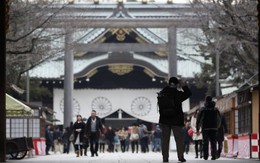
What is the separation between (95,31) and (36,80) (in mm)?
5115

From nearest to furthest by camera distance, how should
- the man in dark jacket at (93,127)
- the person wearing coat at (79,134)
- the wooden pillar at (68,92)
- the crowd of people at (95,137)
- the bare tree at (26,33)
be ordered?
the bare tree at (26,33)
the man in dark jacket at (93,127)
the crowd of people at (95,137)
the person wearing coat at (79,134)
the wooden pillar at (68,92)

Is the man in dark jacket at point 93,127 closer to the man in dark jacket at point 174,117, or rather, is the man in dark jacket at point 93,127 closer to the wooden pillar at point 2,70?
the man in dark jacket at point 174,117

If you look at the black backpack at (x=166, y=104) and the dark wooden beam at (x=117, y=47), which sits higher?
the dark wooden beam at (x=117, y=47)

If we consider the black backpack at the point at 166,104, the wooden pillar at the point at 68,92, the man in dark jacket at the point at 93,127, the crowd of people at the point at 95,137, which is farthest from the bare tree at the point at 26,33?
the black backpack at the point at 166,104

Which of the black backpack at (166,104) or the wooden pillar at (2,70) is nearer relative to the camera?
the wooden pillar at (2,70)

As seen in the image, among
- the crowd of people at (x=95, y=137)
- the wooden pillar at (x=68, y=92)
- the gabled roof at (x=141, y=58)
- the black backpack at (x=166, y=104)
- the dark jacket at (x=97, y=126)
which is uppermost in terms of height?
the gabled roof at (x=141, y=58)

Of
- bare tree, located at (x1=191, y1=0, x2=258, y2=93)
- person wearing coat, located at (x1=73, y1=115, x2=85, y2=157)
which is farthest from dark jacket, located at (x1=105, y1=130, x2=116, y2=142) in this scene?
person wearing coat, located at (x1=73, y1=115, x2=85, y2=157)

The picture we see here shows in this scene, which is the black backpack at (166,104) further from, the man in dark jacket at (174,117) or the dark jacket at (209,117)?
the dark jacket at (209,117)

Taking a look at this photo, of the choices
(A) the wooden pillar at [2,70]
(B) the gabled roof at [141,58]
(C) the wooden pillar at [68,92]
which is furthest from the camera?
(B) the gabled roof at [141,58]

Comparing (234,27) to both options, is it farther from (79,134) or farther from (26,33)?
(26,33)

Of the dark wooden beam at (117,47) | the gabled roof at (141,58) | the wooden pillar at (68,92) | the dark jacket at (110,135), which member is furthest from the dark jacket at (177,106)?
the gabled roof at (141,58)

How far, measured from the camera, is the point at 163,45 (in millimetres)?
52375

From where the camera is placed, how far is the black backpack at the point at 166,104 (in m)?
19.4

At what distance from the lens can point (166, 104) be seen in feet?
63.9
